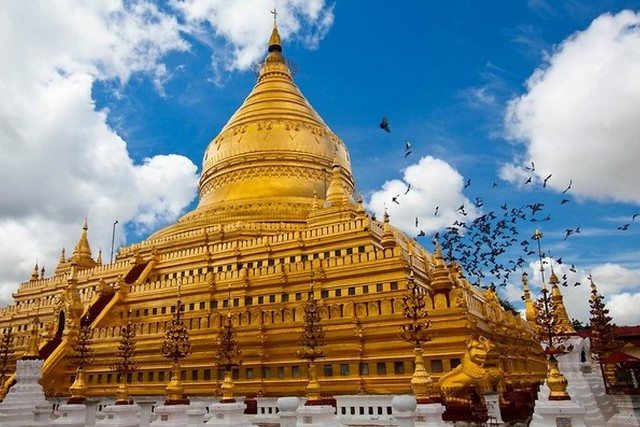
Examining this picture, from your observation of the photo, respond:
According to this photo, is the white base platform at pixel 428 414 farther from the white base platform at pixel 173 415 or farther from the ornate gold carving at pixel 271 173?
the ornate gold carving at pixel 271 173

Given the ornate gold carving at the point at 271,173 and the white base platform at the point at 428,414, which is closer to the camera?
the white base platform at the point at 428,414

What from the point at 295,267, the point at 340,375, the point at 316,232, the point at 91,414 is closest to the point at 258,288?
the point at 295,267

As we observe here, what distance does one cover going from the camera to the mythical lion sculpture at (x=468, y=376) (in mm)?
17703

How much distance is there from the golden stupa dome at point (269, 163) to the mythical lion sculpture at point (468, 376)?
18.3 metres

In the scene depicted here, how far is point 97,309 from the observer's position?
3234cm

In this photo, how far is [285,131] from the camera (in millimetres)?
42656

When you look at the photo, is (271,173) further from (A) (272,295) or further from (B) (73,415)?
(B) (73,415)

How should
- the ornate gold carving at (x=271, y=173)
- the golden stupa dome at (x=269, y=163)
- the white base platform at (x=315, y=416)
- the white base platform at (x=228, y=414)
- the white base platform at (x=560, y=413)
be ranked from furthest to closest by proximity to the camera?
1. the ornate gold carving at (x=271, y=173)
2. the golden stupa dome at (x=269, y=163)
3. the white base platform at (x=228, y=414)
4. the white base platform at (x=315, y=416)
5. the white base platform at (x=560, y=413)

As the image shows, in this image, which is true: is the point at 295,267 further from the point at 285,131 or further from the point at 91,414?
the point at 285,131

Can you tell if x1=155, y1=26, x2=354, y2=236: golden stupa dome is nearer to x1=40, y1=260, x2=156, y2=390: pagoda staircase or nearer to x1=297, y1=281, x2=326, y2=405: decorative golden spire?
x1=40, y1=260, x2=156, y2=390: pagoda staircase

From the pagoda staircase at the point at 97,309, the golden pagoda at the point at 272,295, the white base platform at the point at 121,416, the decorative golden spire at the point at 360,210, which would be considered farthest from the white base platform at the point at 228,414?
the pagoda staircase at the point at 97,309

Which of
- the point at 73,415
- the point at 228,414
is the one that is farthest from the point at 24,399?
the point at 228,414

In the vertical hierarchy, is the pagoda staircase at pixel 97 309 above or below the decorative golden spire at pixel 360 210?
below

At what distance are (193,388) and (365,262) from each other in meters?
10.5
